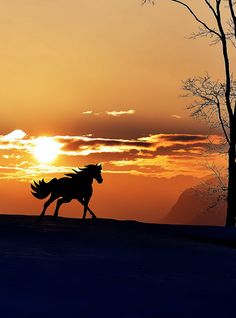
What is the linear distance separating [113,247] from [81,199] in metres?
6.48

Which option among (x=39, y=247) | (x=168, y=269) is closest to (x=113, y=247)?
(x=39, y=247)

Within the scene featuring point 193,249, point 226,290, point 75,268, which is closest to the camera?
point 226,290

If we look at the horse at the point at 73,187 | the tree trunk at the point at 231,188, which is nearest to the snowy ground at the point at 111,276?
the horse at the point at 73,187

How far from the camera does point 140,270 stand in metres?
11.1

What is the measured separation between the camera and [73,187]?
68.6 feet

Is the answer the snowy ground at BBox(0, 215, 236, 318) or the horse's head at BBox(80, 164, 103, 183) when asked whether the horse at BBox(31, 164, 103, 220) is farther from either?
the snowy ground at BBox(0, 215, 236, 318)

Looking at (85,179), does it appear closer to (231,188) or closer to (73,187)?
(73,187)

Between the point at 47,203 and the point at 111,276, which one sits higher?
the point at 47,203

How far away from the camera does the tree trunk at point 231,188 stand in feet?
86.2

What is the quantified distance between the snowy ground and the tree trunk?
8834 millimetres

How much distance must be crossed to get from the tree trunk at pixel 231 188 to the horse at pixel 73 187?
692 centimetres

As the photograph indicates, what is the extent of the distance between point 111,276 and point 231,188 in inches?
661

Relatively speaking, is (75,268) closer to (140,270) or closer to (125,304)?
(140,270)

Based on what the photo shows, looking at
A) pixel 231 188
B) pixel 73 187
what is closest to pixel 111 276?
pixel 73 187
